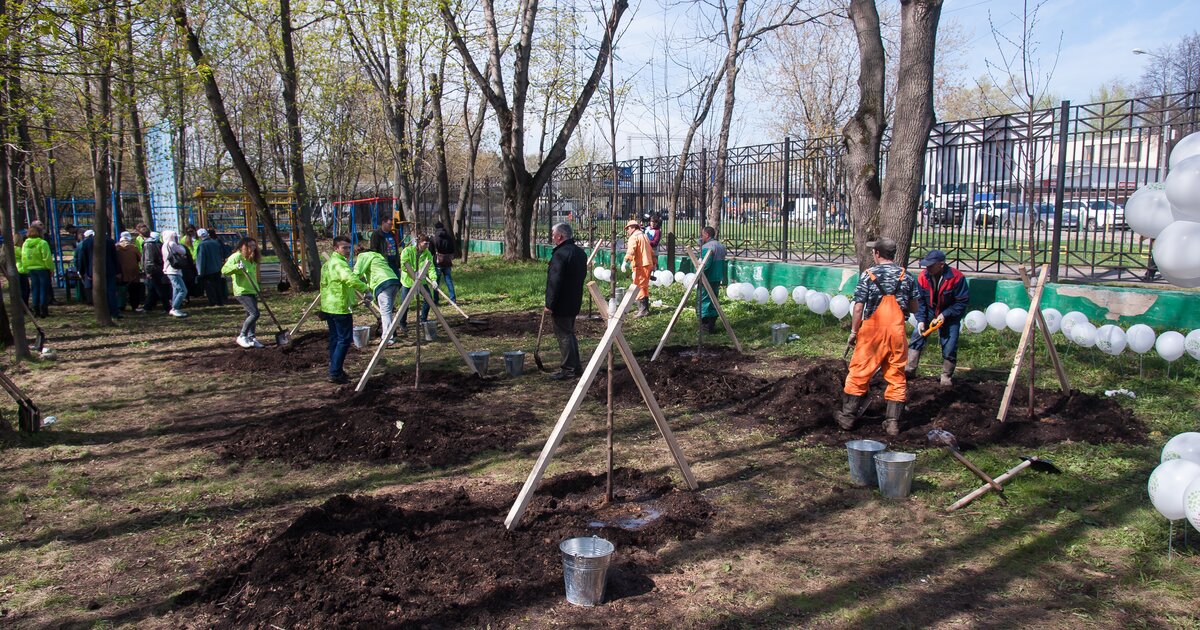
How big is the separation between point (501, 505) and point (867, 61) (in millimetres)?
8240

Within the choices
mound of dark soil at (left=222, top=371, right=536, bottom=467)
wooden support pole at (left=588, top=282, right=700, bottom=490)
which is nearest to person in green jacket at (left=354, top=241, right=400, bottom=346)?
mound of dark soil at (left=222, top=371, right=536, bottom=467)

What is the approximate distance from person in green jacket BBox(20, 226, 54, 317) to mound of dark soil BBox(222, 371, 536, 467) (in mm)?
9299

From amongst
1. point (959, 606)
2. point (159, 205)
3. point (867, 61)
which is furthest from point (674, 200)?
point (159, 205)

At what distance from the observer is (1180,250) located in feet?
14.9

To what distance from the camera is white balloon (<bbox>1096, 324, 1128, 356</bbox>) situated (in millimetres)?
7965

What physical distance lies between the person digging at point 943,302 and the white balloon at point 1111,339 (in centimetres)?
161

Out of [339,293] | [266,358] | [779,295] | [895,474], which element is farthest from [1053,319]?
[266,358]

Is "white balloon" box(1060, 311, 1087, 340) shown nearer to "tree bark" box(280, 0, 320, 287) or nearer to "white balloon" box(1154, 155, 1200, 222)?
"white balloon" box(1154, 155, 1200, 222)

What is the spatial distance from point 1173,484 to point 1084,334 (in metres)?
4.73

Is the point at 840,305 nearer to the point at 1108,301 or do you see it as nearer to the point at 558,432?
the point at 1108,301

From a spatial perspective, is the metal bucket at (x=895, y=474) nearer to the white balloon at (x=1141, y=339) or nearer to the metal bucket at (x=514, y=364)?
the white balloon at (x=1141, y=339)

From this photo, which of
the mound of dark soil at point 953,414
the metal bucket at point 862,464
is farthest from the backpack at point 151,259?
the metal bucket at point 862,464

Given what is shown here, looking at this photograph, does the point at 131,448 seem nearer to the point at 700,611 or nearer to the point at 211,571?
the point at 211,571

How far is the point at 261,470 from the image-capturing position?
601 centimetres
